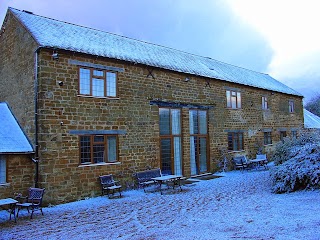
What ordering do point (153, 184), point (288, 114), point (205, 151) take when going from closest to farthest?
point (153, 184)
point (205, 151)
point (288, 114)

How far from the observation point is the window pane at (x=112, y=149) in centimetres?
1255

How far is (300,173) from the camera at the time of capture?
10281 mm

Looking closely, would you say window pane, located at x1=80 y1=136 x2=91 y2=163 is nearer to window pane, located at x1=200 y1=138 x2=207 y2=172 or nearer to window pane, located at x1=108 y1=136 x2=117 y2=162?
window pane, located at x1=108 y1=136 x2=117 y2=162

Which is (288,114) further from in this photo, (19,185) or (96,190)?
(19,185)

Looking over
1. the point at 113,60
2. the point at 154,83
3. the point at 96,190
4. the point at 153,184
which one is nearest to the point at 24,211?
the point at 96,190

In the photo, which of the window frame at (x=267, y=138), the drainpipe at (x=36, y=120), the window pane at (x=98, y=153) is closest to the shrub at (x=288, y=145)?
the window pane at (x=98, y=153)

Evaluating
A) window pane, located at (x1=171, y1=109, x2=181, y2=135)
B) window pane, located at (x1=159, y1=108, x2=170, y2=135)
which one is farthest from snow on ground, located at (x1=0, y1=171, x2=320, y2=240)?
window pane, located at (x1=171, y1=109, x2=181, y2=135)

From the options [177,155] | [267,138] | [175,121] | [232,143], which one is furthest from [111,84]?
[267,138]

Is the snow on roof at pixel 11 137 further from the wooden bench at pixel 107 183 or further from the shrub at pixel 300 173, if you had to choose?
the shrub at pixel 300 173

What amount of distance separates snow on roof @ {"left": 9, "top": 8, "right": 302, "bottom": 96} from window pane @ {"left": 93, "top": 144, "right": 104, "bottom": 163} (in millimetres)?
3792

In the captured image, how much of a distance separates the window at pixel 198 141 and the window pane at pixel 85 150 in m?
6.34

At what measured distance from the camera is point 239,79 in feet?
68.7

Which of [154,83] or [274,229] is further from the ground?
[154,83]

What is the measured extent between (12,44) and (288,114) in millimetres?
21902
